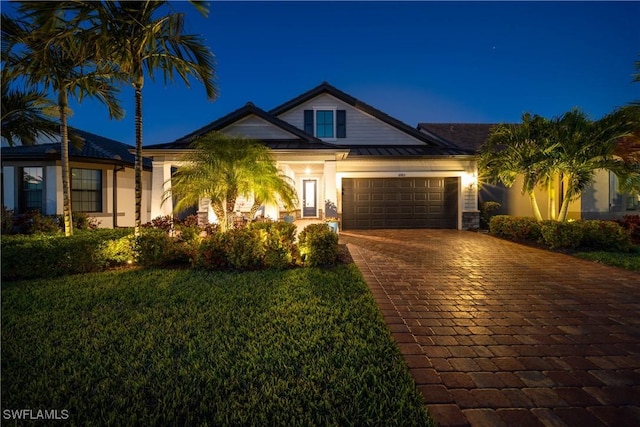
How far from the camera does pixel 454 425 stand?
1.96 m

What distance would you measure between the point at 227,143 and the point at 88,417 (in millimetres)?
6625

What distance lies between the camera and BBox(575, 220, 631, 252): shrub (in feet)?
25.6

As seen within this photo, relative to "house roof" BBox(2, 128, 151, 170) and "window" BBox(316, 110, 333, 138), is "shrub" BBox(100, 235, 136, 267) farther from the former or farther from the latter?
"window" BBox(316, 110, 333, 138)

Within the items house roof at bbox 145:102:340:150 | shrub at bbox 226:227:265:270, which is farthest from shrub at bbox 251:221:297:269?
house roof at bbox 145:102:340:150

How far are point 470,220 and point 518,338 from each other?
36.0 feet

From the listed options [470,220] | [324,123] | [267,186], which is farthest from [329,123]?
[470,220]

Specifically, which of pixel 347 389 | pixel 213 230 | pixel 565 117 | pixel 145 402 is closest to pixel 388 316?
pixel 347 389

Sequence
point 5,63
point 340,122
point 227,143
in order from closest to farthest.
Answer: point 5,63
point 227,143
point 340,122

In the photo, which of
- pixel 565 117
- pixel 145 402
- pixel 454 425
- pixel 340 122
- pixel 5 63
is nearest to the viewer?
pixel 454 425

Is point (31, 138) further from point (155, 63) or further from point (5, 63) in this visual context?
point (155, 63)

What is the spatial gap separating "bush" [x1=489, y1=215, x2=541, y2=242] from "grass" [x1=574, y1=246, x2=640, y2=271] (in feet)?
5.58

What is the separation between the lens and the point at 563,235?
8062 millimetres

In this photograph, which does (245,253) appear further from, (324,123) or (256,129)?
(324,123)

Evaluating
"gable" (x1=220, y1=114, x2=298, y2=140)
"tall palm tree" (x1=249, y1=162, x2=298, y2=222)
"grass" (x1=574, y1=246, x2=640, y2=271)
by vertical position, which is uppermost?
"gable" (x1=220, y1=114, x2=298, y2=140)
